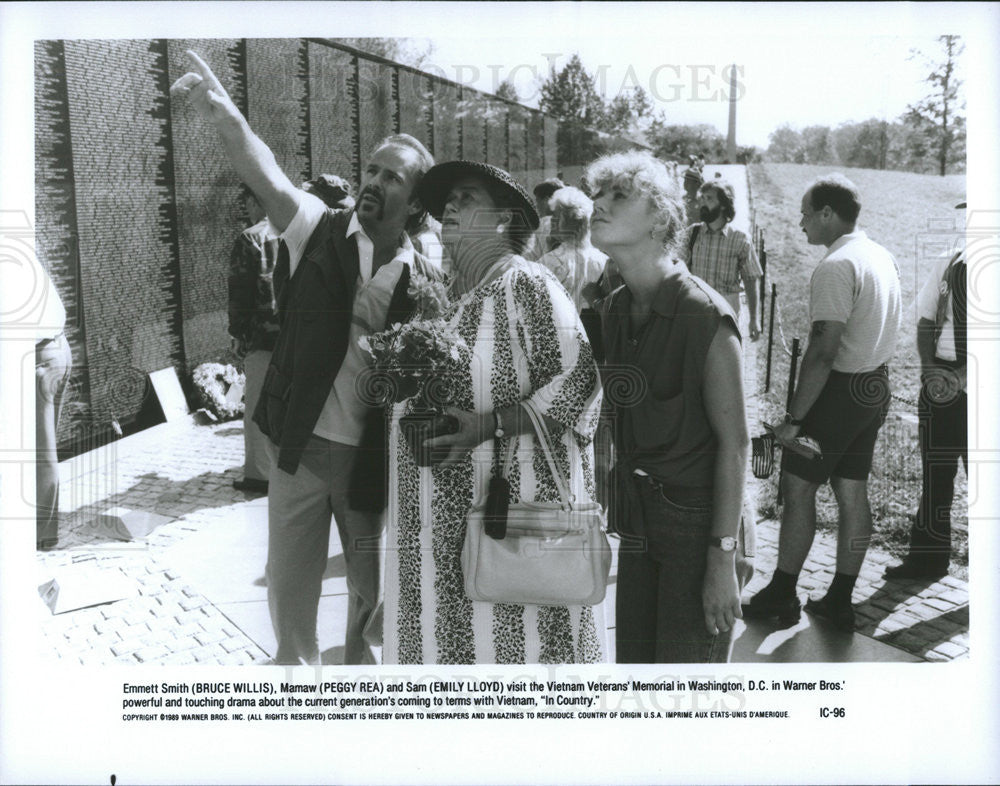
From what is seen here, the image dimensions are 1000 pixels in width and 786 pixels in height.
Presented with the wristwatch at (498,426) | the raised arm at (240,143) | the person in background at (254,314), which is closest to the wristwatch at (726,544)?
the wristwatch at (498,426)

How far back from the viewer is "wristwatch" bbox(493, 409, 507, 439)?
275cm

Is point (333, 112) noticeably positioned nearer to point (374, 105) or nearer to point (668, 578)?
point (374, 105)

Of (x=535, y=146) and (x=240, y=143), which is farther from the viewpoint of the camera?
(x=535, y=146)

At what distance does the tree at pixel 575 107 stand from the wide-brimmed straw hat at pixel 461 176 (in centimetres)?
59

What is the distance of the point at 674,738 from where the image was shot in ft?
10.5

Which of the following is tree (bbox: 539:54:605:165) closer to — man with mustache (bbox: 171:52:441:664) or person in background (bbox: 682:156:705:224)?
person in background (bbox: 682:156:705:224)

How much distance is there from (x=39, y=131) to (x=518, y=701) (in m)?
2.81

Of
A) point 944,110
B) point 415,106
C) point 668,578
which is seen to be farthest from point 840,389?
point 415,106

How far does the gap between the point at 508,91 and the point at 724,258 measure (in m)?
1.36

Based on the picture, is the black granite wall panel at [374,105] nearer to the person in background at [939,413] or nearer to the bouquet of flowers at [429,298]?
the bouquet of flowers at [429,298]

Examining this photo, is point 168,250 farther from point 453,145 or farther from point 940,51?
point 940,51

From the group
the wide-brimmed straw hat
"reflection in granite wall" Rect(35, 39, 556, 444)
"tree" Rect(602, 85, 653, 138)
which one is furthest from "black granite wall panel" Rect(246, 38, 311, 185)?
"tree" Rect(602, 85, 653, 138)

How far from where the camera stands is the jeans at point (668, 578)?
2641mm

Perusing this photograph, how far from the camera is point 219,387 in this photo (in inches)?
153
